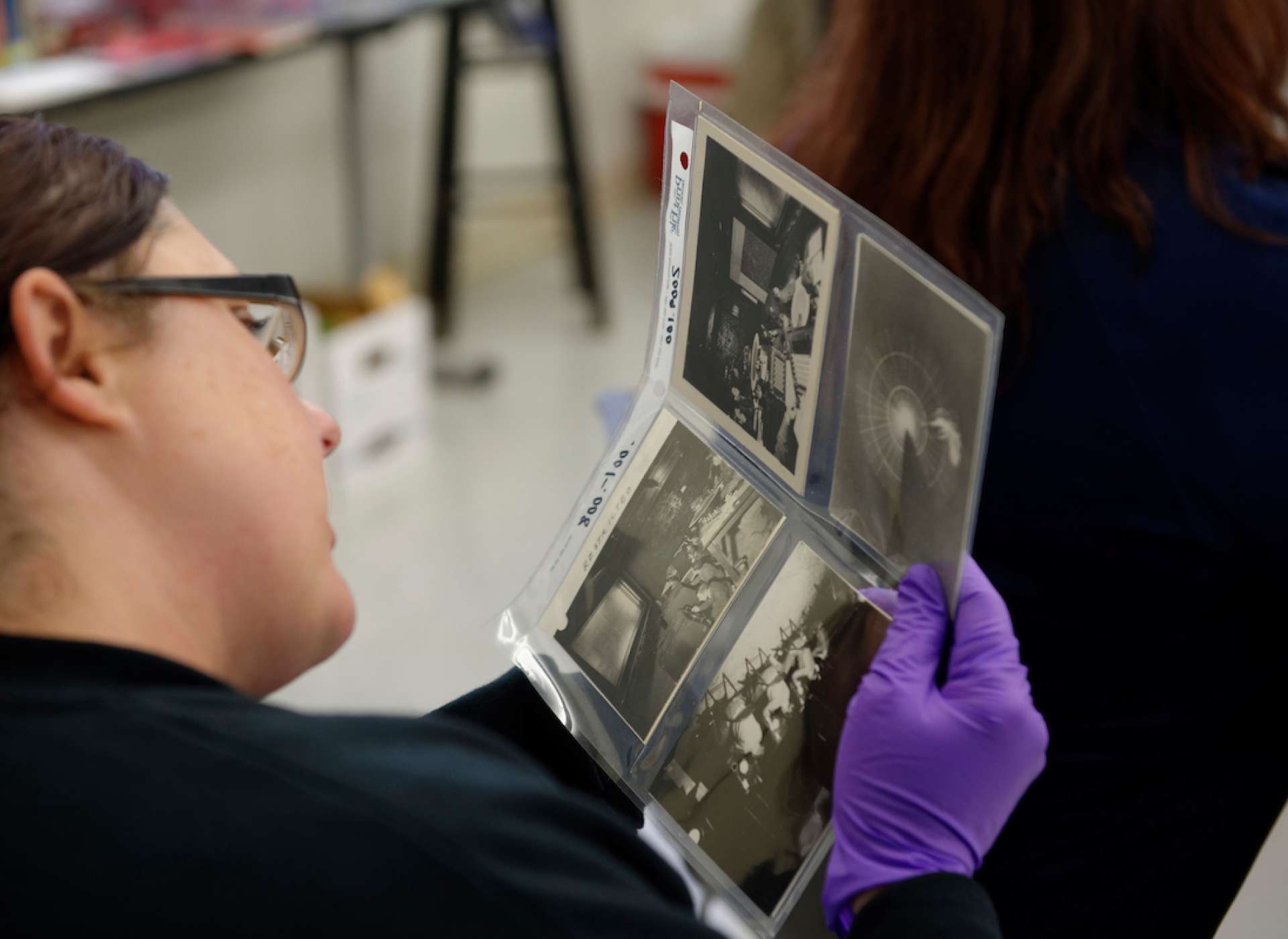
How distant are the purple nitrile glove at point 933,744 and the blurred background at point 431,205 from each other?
0.67 metres

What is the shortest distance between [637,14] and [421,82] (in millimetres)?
1218

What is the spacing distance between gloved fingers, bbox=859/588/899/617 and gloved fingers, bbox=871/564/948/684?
0.11 ft

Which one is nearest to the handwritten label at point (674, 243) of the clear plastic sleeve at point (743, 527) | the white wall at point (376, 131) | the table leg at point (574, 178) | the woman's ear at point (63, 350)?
the clear plastic sleeve at point (743, 527)

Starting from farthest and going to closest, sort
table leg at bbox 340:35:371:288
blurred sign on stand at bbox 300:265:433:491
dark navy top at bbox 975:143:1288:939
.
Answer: table leg at bbox 340:35:371:288
blurred sign on stand at bbox 300:265:433:491
dark navy top at bbox 975:143:1288:939

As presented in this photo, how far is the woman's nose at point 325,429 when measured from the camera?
2.45 ft

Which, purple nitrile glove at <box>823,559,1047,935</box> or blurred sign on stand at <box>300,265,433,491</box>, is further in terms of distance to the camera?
blurred sign on stand at <box>300,265,433,491</box>

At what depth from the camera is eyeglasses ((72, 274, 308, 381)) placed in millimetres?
636

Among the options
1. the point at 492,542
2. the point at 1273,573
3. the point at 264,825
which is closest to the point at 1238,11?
the point at 1273,573

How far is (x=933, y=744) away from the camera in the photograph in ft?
2.44

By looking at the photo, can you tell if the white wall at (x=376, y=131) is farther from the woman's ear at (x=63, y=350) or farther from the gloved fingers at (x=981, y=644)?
the gloved fingers at (x=981, y=644)

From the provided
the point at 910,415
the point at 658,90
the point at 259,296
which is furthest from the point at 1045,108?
the point at 658,90

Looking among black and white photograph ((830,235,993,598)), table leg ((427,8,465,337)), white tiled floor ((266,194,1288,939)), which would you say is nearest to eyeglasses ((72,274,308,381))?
black and white photograph ((830,235,993,598))

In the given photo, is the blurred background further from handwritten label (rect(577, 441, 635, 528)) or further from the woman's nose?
the woman's nose

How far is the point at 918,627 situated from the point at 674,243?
0.29 metres
